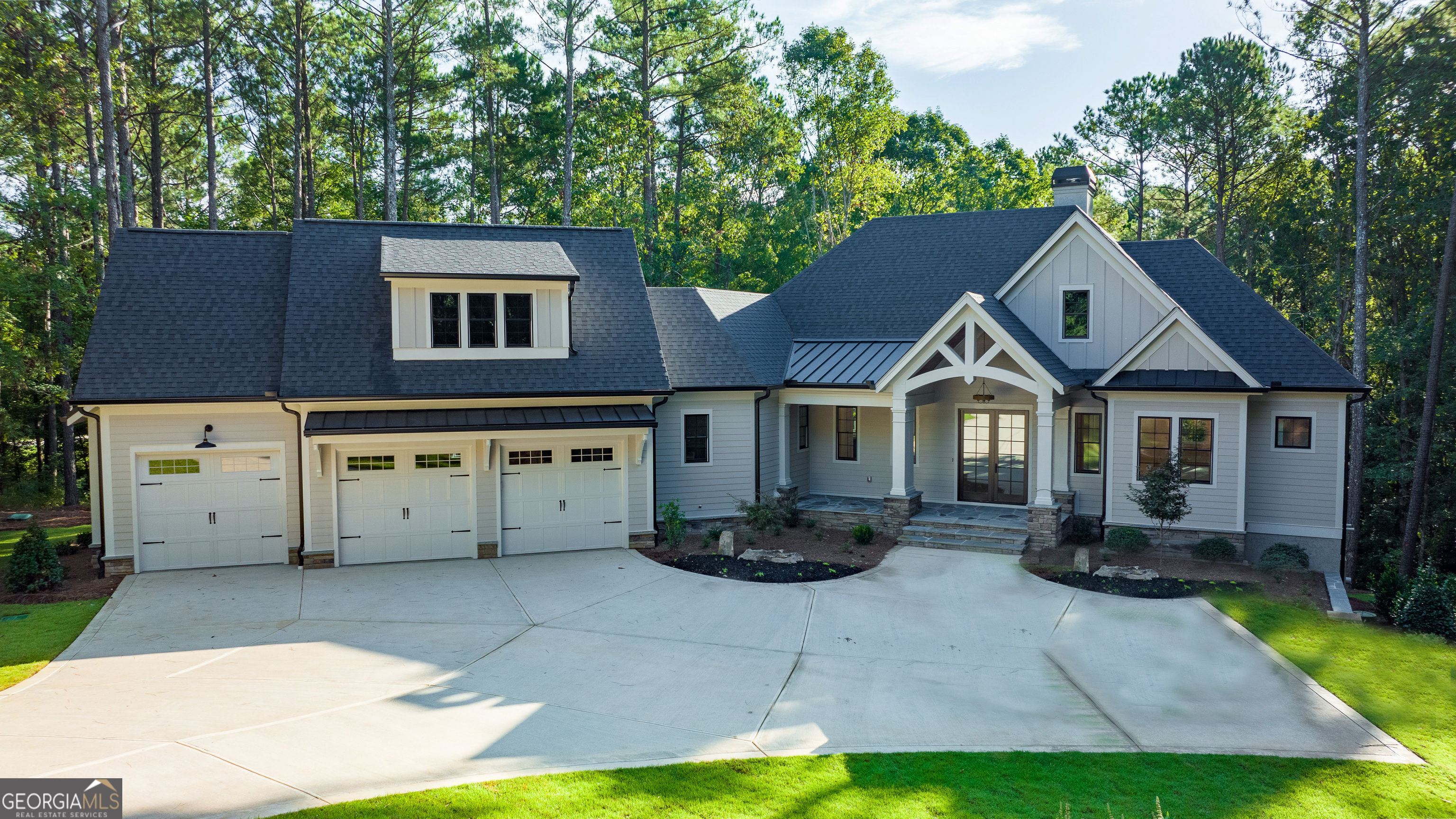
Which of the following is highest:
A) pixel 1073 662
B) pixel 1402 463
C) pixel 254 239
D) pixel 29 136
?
pixel 29 136

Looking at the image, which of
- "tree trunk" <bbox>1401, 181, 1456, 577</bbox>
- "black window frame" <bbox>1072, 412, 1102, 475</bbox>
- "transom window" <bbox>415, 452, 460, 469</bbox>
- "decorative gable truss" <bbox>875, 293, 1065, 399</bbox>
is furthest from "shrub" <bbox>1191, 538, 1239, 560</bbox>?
"transom window" <bbox>415, 452, 460, 469</bbox>

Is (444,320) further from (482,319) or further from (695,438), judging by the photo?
(695,438)

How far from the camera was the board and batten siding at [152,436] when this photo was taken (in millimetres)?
14805

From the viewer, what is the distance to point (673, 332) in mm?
19969

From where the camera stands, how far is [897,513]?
1808cm

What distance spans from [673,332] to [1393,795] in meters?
15.4

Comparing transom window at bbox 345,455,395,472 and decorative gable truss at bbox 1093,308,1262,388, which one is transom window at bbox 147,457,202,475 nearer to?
transom window at bbox 345,455,395,472

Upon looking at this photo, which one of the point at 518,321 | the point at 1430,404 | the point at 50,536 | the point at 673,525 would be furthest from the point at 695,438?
the point at 50,536

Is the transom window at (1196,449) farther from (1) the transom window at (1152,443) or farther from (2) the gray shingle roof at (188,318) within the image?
(2) the gray shingle roof at (188,318)

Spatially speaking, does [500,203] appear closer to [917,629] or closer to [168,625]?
[168,625]

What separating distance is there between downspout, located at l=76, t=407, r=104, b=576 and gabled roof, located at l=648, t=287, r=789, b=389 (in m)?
10.7

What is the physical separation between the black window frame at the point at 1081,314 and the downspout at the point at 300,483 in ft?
53.5

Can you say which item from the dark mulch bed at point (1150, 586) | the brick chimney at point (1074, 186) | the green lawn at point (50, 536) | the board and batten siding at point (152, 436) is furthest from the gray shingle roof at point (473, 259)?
the brick chimney at point (1074, 186)

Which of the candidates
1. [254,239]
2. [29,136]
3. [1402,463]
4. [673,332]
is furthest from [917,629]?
[29,136]
